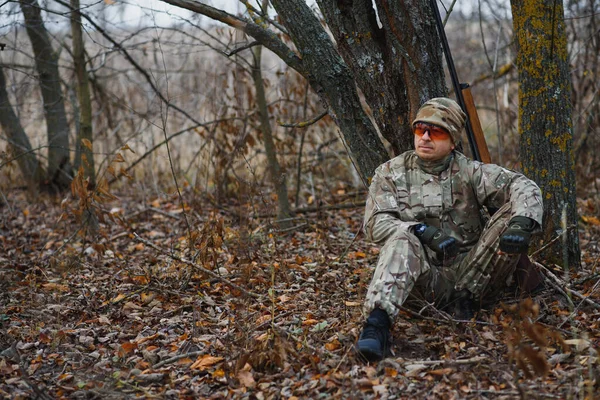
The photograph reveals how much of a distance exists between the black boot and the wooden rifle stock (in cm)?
162

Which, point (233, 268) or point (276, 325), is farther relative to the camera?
point (233, 268)

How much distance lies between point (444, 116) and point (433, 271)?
3.09 ft

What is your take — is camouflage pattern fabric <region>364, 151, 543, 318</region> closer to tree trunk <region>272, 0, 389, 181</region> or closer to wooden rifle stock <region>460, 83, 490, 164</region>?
wooden rifle stock <region>460, 83, 490, 164</region>

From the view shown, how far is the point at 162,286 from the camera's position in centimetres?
478

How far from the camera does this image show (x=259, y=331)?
13.1 feet

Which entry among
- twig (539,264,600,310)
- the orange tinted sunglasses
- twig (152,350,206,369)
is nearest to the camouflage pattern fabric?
the orange tinted sunglasses

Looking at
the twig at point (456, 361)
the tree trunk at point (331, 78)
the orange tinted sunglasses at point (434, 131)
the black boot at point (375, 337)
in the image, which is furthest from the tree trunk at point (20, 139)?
the twig at point (456, 361)

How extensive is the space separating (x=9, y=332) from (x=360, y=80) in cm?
289

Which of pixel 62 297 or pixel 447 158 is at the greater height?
pixel 447 158

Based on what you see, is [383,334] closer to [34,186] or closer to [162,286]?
[162,286]

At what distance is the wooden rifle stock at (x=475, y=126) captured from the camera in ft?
14.7

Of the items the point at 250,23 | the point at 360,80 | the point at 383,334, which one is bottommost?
the point at 383,334

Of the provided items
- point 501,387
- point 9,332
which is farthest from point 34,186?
point 501,387

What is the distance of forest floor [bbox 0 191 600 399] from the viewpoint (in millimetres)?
3197
